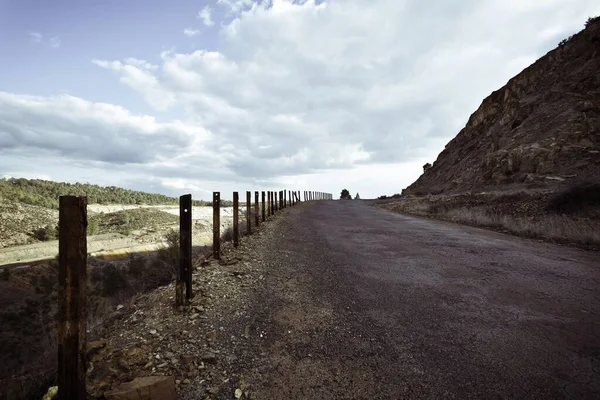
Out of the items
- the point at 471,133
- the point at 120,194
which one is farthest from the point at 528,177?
the point at 120,194

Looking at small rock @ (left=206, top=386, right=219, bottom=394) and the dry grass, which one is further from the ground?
the dry grass

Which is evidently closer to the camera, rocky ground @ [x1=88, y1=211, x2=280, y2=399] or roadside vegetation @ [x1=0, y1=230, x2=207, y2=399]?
rocky ground @ [x1=88, y1=211, x2=280, y2=399]

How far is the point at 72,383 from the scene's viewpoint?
7.11 feet

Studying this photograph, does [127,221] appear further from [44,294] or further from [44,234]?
[44,294]

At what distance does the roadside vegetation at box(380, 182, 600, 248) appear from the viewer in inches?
335

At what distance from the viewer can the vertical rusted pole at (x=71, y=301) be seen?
216 cm

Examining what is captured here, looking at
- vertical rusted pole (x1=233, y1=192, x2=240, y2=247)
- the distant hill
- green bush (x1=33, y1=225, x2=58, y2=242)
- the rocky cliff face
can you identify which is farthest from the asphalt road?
green bush (x1=33, y1=225, x2=58, y2=242)

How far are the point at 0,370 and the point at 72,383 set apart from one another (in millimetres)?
8683

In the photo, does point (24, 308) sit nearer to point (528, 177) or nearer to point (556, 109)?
point (528, 177)

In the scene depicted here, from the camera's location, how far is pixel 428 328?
3322mm

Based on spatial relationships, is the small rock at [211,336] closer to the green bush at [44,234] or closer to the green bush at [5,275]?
the green bush at [5,275]

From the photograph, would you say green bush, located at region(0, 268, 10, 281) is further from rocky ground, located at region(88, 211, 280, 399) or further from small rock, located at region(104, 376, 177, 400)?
small rock, located at region(104, 376, 177, 400)

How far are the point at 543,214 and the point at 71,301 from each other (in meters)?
14.1

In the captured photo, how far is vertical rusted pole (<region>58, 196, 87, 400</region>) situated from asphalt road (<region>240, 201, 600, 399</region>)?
1.24m
